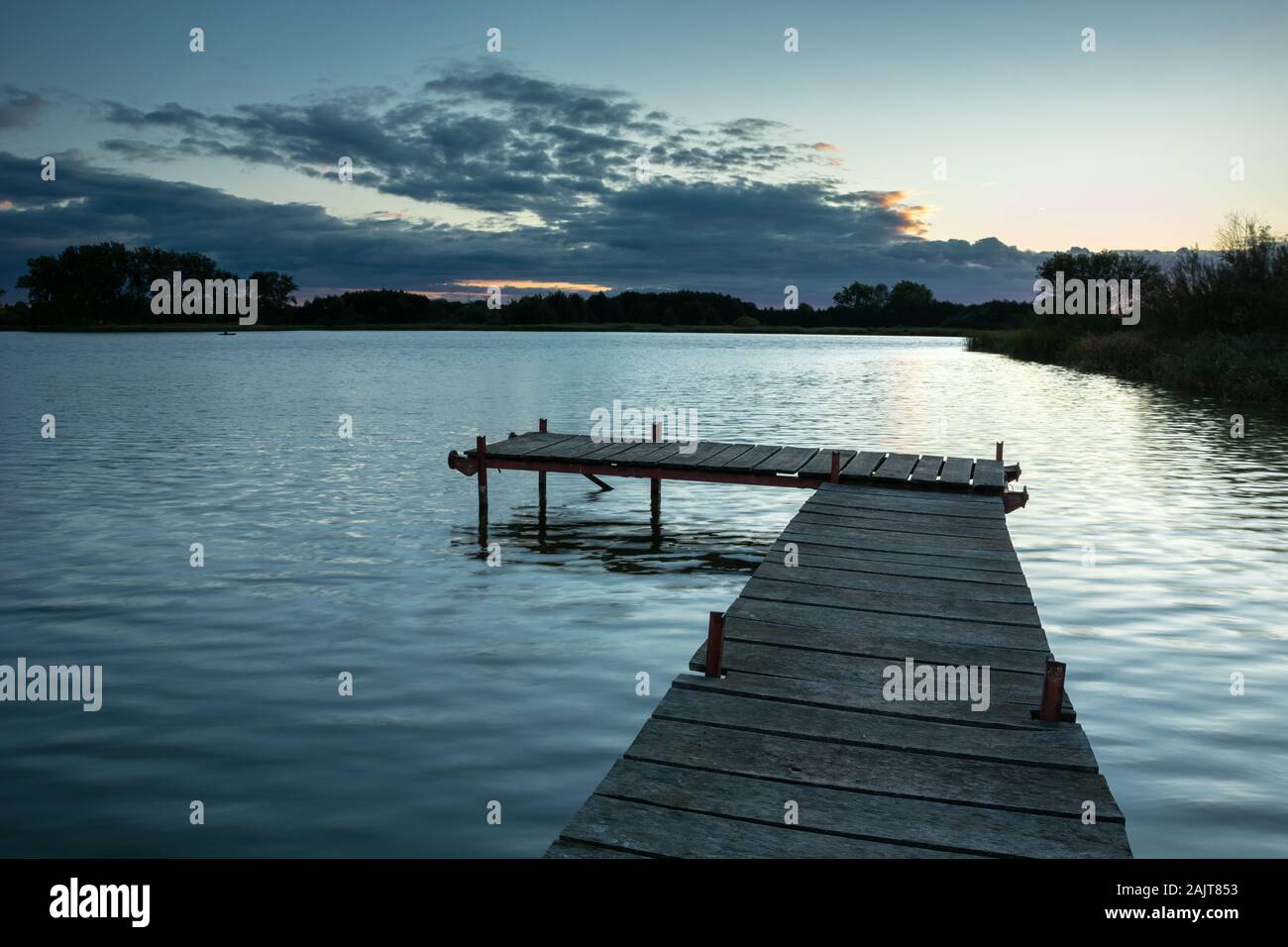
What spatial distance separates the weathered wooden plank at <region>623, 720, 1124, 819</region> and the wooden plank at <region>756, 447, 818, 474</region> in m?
10.4

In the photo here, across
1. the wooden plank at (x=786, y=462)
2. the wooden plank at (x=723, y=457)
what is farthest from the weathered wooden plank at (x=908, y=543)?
the wooden plank at (x=723, y=457)

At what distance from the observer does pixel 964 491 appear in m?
15.3

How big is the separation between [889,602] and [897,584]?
691 millimetres

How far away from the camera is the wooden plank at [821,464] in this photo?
16156mm

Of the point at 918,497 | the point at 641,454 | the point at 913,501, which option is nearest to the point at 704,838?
the point at 913,501

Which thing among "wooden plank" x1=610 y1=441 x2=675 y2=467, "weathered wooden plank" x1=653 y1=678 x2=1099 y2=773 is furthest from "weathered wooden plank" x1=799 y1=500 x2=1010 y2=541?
"weathered wooden plank" x1=653 y1=678 x2=1099 y2=773

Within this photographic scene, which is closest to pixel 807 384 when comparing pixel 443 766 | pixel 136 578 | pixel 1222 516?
pixel 1222 516

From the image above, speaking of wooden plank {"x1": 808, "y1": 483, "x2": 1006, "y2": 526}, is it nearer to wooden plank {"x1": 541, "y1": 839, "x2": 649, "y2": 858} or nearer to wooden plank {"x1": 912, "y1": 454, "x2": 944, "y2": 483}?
wooden plank {"x1": 912, "y1": 454, "x2": 944, "y2": 483}

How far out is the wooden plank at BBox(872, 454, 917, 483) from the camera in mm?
15719

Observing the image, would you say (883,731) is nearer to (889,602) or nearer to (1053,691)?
(1053,691)

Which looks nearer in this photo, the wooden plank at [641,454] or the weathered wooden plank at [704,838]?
the weathered wooden plank at [704,838]

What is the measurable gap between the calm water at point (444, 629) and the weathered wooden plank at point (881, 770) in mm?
1476

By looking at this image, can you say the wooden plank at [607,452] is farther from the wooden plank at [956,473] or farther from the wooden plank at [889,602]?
the wooden plank at [889,602]
